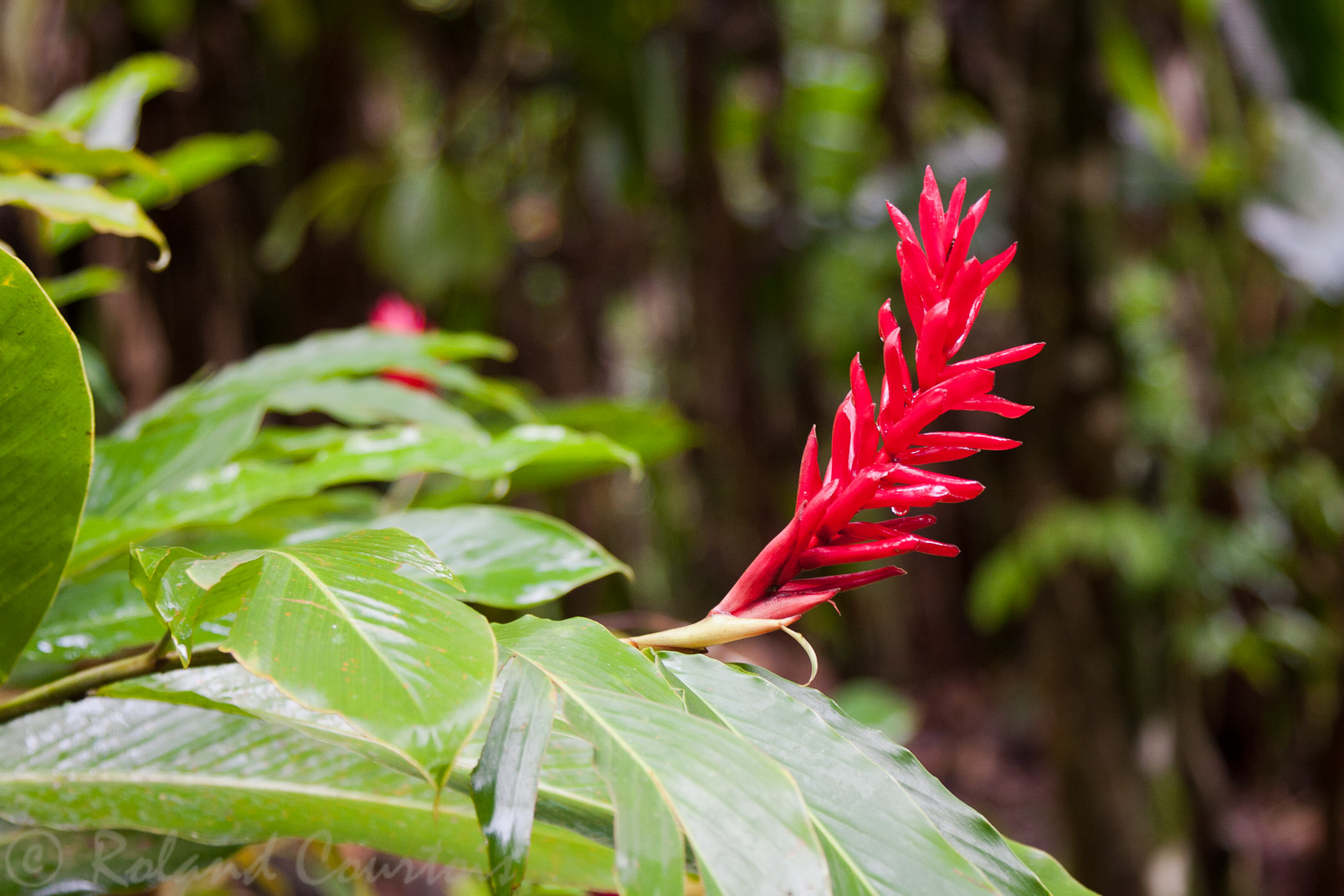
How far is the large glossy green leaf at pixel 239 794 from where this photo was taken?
383 millimetres

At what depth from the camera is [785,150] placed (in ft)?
8.27

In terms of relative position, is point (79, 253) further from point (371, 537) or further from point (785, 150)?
point (785, 150)

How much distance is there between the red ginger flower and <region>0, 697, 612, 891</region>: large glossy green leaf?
15cm

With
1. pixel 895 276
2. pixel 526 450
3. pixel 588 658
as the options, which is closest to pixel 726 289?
pixel 895 276

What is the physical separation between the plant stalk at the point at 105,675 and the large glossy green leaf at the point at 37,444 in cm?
3

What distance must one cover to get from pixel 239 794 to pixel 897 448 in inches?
12.2

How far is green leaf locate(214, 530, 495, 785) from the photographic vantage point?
22 centimetres

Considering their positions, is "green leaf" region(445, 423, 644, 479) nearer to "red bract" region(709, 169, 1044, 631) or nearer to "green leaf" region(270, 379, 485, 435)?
"green leaf" region(270, 379, 485, 435)

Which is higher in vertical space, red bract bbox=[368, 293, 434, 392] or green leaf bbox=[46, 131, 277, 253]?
green leaf bbox=[46, 131, 277, 253]

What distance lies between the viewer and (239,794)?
15.4 inches

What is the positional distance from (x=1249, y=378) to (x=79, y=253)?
216 cm

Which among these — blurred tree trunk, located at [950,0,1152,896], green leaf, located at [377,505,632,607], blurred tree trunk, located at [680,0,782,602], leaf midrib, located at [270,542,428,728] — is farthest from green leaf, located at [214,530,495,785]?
blurred tree trunk, located at [680,0,782,602]

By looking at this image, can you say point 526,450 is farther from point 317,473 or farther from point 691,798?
point 691,798

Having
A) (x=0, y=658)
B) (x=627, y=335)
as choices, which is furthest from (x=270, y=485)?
(x=627, y=335)
